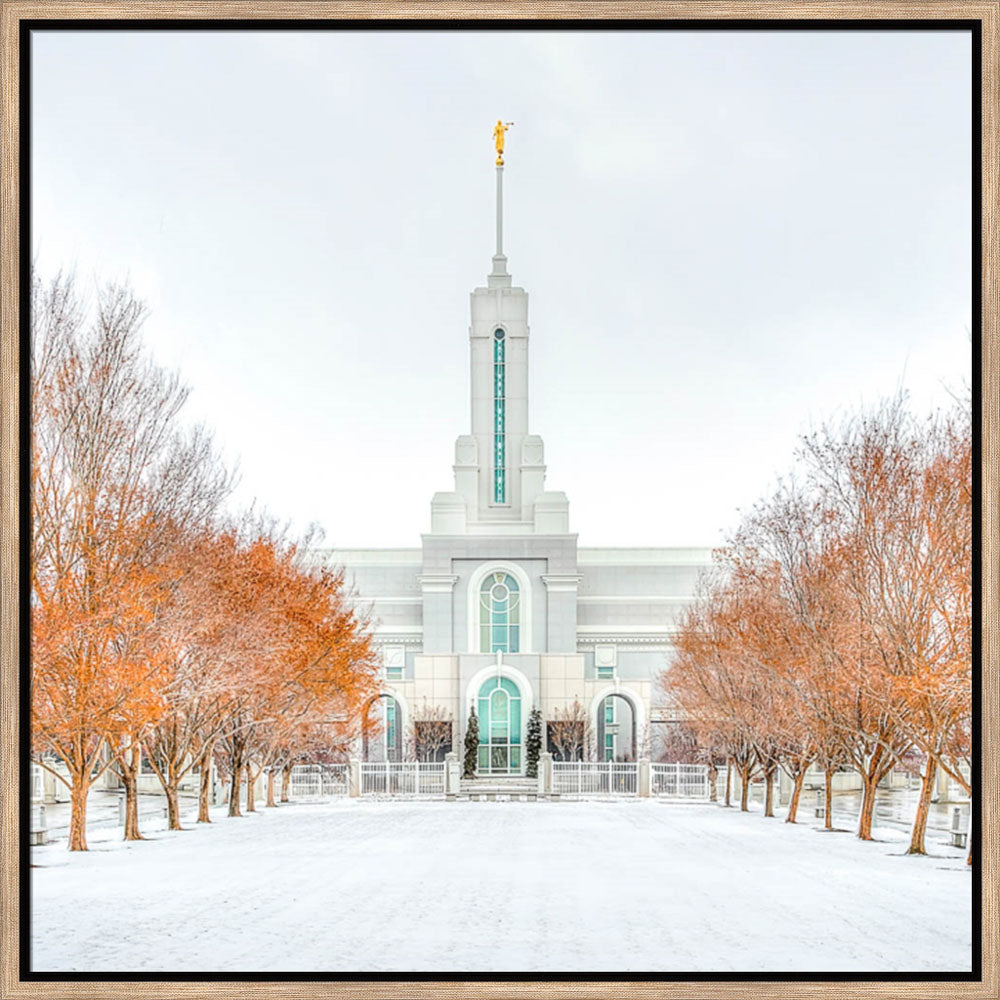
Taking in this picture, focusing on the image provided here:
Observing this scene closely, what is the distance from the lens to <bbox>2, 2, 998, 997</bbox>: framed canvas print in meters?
7.27

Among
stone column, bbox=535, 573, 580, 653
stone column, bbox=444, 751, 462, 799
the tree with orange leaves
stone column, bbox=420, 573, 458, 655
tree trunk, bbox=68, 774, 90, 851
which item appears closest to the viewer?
the tree with orange leaves

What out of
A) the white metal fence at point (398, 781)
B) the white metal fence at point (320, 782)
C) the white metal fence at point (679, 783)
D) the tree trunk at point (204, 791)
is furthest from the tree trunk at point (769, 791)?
the white metal fence at point (320, 782)

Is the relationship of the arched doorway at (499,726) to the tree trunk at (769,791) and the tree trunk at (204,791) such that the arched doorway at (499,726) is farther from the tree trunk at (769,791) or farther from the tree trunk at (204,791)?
the tree trunk at (204,791)

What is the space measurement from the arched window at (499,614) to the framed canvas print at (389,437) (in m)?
10.3

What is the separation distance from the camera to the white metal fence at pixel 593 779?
36594mm

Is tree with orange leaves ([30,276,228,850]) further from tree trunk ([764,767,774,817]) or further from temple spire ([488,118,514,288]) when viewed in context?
temple spire ([488,118,514,288])

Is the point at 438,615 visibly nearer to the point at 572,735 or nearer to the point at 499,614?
the point at 499,614

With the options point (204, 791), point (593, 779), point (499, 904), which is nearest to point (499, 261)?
point (593, 779)

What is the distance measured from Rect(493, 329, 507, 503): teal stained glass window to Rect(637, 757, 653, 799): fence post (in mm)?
15591

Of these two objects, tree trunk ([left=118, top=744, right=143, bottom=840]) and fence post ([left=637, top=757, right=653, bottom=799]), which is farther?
fence post ([left=637, top=757, right=653, bottom=799])

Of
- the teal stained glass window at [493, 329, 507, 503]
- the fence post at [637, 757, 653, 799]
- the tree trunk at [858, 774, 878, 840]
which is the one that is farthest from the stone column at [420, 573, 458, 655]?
the tree trunk at [858, 774, 878, 840]

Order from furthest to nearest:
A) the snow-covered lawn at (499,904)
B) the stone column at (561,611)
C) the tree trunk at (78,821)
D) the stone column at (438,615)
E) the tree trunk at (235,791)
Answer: the stone column at (561,611) → the stone column at (438,615) → the tree trunk at (235,791) → the tree trunk at (78,821) → the snow-covered lawn at (499,904)

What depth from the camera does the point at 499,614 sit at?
48.7m

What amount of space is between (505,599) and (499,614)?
0.54m
